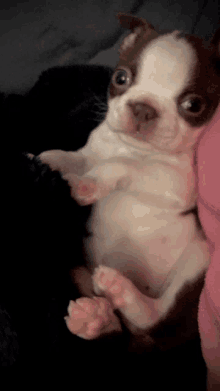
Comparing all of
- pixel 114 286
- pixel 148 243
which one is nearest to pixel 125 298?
pixel 114 286

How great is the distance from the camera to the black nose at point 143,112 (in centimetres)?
100

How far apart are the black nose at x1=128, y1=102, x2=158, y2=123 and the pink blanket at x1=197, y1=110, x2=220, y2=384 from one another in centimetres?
20

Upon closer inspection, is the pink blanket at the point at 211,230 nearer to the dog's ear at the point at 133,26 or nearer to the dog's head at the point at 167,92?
the dog's head at the point at 167,92

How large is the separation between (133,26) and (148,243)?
2.78ft

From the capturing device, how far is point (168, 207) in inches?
46.4

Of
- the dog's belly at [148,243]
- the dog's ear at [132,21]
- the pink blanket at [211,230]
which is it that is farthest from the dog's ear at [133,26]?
the dog's belly at [148,243]

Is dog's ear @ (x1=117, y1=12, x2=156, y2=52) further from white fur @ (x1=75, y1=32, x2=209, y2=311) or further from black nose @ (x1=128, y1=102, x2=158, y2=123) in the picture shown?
black nose @ (x1=128, y1=102, x2=158, y2=123)

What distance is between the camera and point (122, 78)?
1113mm

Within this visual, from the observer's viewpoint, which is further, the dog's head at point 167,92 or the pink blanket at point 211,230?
the dog's head at point 167,92

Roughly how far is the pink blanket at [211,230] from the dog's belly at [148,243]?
127 mm

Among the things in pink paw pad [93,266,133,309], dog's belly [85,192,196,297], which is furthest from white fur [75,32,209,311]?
pink paw pad [93,266,133,309]

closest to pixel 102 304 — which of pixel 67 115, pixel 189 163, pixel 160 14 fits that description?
pixel 189 163

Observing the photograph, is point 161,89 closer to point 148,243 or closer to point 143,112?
point 143,112

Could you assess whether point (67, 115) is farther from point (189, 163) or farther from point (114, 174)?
point (189, 163)
